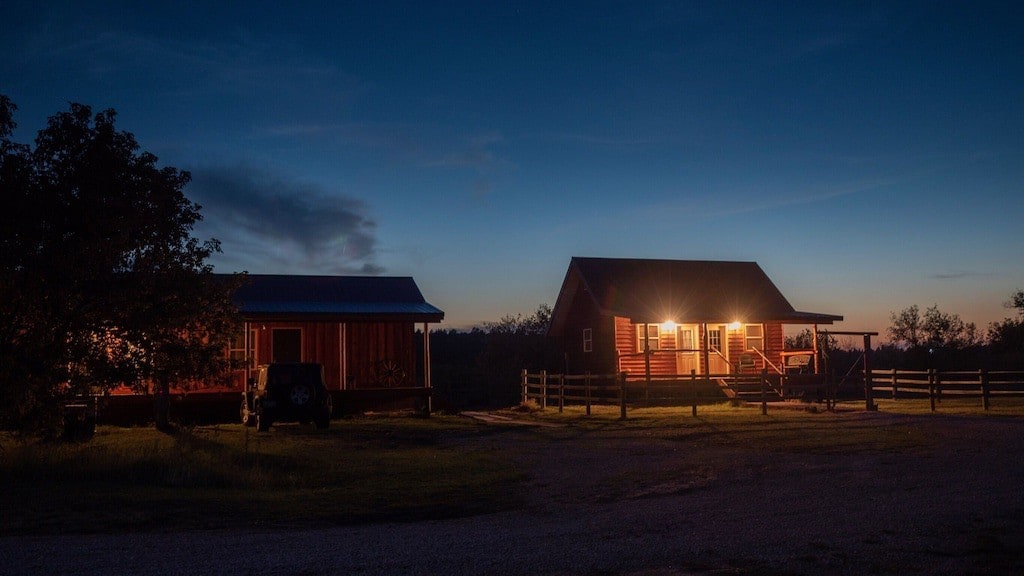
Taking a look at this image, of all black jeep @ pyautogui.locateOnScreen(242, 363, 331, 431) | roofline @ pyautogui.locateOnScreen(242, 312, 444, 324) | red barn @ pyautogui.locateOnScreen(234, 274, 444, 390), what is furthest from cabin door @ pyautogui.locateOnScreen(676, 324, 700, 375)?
black jeep @ pyautogui.locateOnScreen(242, 363, 331, 431)

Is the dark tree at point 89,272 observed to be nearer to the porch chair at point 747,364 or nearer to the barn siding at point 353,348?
the barn siding at point 353,348

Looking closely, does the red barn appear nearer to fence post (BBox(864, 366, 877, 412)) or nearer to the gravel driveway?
fence post (BBox(864, 366, 877, 412))

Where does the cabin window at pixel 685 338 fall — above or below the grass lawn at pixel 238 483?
above

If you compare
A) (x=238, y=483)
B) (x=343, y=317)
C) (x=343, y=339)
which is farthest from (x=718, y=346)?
(x=238, y=483)

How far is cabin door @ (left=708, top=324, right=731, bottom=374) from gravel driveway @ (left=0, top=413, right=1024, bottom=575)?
76.1ft

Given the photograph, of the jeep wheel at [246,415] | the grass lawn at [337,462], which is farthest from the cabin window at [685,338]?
the jeep wheel at [246,415]

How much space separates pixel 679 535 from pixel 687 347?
3026 cm

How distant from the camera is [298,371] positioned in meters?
24.7

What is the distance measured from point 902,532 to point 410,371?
2365cm

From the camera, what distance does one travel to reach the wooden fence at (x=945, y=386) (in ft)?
87.9

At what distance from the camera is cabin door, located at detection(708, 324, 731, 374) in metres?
38.0

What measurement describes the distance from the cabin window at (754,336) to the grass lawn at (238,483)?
20.2 m

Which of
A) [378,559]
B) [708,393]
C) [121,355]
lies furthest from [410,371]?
[378,559]

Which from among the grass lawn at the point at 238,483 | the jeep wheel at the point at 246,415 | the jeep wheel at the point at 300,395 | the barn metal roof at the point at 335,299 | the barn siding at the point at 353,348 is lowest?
the grass lawn at the point at 238,483
